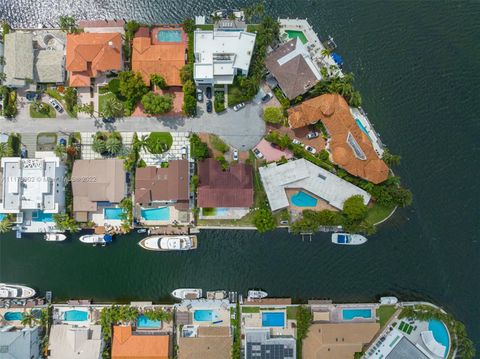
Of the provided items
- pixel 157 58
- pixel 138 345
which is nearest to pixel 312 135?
pixel 157 58

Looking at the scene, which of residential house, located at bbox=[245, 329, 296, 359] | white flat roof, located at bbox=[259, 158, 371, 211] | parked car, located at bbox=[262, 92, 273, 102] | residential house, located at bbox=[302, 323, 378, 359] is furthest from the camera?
parked car, located at bbox=[262, 92, 273, 102]

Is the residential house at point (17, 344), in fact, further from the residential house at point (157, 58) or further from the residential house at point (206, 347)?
the residential house at point (157, 58)

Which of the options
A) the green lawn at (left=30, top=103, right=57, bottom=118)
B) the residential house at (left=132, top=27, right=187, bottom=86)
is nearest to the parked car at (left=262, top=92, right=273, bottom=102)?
the residential house at (left=132, top=27, right=187, bottom=86)

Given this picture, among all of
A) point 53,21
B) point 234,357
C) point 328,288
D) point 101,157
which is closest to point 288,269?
point 328,288

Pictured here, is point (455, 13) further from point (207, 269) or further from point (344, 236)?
point (207, 269)

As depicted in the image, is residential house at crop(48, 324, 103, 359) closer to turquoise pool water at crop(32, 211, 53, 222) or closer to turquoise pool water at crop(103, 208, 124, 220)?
Answer: turquoise pool water at crop(32, 211, 53, 222)
